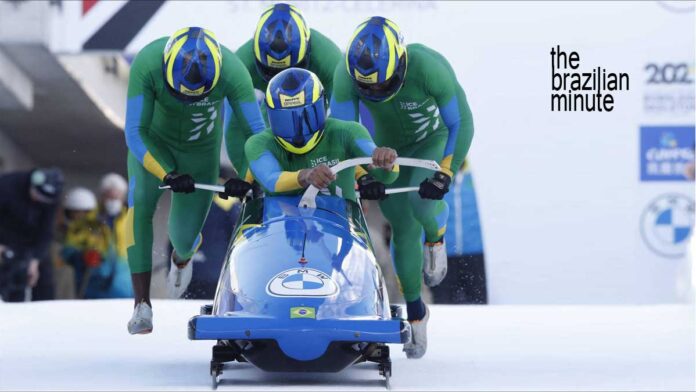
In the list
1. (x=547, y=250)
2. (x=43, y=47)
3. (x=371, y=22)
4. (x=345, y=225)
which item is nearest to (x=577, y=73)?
(x=547, y=250)

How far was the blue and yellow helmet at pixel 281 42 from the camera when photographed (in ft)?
20.9

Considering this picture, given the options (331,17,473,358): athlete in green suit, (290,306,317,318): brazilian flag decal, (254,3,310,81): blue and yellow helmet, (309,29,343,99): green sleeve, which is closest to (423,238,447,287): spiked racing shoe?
(331,17,473,358): athlete in green suit

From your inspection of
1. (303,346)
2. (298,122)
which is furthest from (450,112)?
(303,346)

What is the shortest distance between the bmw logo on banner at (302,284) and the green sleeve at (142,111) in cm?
143

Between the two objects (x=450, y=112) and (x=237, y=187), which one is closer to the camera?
(x=237, y=187)

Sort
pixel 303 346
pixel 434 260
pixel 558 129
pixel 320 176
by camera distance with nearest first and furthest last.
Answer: pixel 303 346
pixel 320 176
pixel 434 260
pixel 558 129

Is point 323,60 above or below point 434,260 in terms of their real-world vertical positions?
above

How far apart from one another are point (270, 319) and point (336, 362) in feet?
0.93

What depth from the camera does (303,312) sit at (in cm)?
451

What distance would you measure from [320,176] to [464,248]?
4.58 metres

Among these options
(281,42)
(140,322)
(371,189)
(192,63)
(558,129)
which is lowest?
(140,322)

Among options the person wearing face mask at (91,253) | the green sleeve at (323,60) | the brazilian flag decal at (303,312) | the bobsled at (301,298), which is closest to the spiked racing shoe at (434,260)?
the green sleeve at (323,60)

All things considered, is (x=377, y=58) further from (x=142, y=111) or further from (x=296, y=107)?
(x=142, y=111)

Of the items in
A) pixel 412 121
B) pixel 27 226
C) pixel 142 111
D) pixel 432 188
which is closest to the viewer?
pixel 432 188
